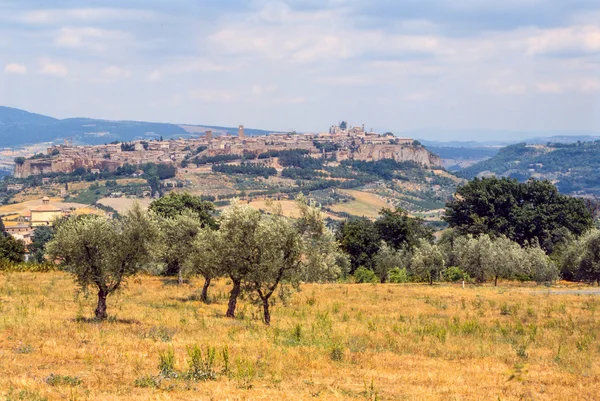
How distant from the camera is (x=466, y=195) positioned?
271 feet

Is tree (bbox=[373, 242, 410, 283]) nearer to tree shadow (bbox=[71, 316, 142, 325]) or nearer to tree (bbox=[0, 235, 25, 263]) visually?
tree (bbox=[0, 235, 25, 263])

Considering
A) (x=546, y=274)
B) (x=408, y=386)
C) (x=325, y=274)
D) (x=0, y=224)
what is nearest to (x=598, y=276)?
(x=546, y=274)

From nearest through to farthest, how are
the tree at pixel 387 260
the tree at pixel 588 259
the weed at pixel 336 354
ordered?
the weed at pixel 336 354 → the tree at pixel 588 259 → the tree at pixel 387 260

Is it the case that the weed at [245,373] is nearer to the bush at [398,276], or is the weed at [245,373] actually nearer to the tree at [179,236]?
the tree at [179,236]

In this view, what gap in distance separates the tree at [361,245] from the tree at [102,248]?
44800 mm

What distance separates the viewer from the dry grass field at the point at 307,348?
49.3 feet

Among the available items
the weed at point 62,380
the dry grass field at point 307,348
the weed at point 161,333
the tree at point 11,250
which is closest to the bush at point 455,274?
the dry grass field at point 307,348

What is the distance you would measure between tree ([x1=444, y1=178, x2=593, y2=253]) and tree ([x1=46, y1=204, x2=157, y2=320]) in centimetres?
5852

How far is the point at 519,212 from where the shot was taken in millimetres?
80500

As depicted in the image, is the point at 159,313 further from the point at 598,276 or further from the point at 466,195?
the point at 466,195

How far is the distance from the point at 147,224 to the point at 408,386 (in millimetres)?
14150

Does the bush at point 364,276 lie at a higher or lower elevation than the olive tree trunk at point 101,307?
lower

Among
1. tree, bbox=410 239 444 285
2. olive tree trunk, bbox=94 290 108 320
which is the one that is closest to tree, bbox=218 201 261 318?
olive tree trunk, bbox=94 290 108 320

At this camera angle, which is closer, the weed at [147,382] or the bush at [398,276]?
the weed at [147,382]
